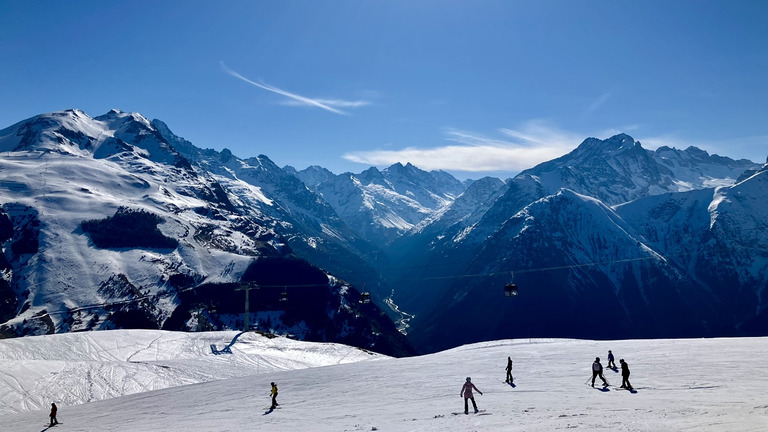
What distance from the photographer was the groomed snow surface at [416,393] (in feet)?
94.1

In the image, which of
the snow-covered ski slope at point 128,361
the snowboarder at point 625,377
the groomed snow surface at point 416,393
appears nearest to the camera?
the groomed snow surface at point 416,393

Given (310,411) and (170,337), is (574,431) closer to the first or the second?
(310,411)

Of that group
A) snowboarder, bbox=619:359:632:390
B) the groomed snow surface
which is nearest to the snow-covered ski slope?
the groomed snow surface

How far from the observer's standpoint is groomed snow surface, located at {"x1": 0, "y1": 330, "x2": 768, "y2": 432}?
2867 cm

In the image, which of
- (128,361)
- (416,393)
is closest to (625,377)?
(416,393)

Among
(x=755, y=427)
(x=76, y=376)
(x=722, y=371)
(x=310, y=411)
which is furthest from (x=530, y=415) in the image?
(x=76, y=376)

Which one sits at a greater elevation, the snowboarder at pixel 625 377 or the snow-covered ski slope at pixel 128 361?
the snowboarder at pixel 625 377

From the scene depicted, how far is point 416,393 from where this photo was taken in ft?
137

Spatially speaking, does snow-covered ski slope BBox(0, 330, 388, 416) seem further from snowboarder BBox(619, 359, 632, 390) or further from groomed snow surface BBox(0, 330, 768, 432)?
snowboarder BBox(619, 359, 632, 390)

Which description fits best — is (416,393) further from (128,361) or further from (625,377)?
(128,361)

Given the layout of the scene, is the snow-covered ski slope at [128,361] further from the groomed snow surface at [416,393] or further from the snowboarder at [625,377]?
the snowboarder at [625,377]

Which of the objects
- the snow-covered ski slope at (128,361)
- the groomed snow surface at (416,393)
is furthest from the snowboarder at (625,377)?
the snow-covered ski slope at (128,361)

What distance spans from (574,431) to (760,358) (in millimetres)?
28329

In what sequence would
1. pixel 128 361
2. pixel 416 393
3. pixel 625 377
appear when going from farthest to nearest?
pixel 128 361, pixel 416 393, pixel 625 377
